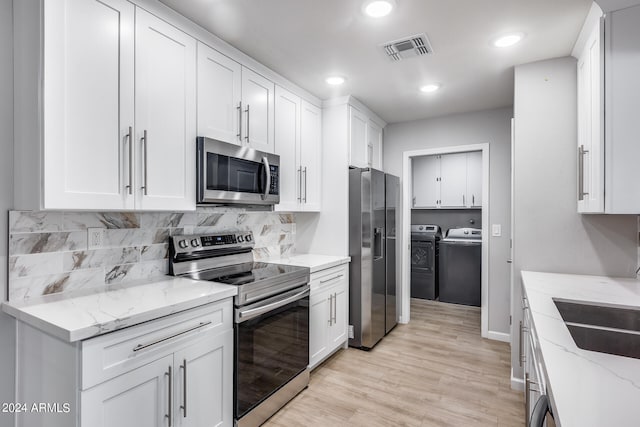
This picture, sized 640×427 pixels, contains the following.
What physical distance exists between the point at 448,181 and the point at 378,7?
12.6 feet

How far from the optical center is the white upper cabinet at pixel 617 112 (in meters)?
1.64

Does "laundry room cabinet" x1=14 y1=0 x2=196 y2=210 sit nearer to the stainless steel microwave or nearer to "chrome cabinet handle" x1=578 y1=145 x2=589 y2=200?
the stainless steel microwave

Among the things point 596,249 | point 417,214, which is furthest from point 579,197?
point 417,214

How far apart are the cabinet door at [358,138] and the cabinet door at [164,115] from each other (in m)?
1.64

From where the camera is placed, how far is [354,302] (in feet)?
10.5

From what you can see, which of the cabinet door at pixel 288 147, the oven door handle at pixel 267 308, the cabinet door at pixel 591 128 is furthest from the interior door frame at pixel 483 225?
the oven door handle at pixel 267 308

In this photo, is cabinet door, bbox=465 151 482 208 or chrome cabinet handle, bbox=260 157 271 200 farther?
cabinet door, bbox=465 151 482 208

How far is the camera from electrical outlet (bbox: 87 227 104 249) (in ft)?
5.88

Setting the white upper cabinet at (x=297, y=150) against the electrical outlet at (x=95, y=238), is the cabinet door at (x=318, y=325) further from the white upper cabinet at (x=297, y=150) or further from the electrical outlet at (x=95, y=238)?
the electrical outlet at (x=95, y=238)

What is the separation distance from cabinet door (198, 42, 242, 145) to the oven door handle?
1.09 meters

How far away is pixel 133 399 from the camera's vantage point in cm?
135

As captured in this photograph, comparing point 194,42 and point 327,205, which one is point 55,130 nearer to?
point 194,42

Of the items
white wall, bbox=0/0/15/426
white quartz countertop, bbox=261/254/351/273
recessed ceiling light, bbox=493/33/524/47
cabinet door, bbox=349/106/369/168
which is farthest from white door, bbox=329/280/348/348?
recessed ceiling light, bbox=493/33/524/47

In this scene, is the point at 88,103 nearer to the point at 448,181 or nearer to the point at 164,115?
the point at 164,115
